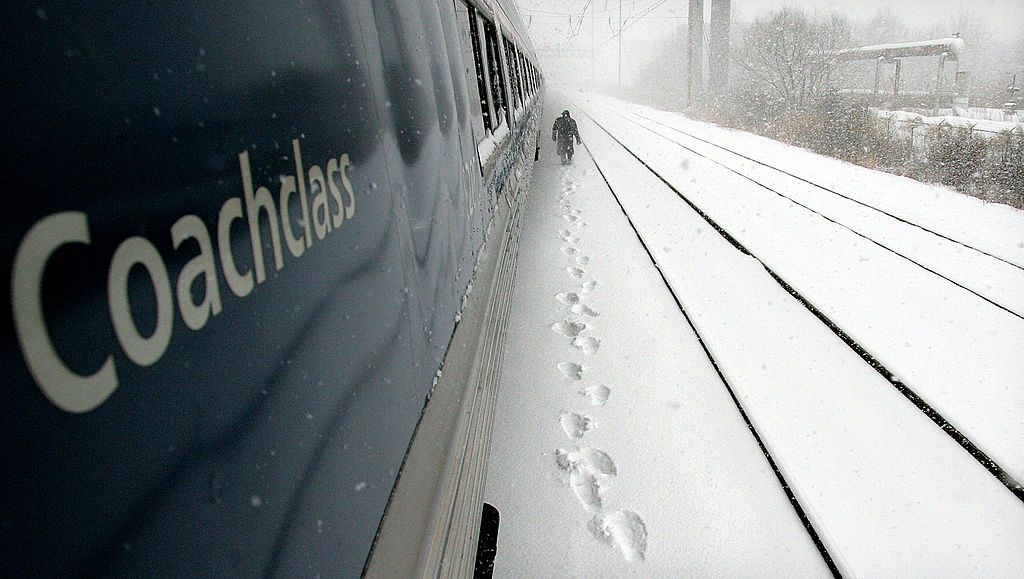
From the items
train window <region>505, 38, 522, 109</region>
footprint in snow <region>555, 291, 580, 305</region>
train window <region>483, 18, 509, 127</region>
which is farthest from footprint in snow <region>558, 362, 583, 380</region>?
train window <region>505, 38, 522, 109</region>

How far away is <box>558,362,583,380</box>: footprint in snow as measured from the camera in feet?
10.6

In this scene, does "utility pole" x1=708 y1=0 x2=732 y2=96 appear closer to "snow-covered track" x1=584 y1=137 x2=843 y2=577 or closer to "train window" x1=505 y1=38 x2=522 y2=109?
"train window" x1=505 y1=38 x2=522 y2=109

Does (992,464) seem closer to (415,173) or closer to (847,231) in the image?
(415,173)

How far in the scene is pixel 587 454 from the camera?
2533 mm

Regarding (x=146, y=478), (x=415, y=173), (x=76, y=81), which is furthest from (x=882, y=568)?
(x=76, y=81)

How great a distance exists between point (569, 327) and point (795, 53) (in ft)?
78.2

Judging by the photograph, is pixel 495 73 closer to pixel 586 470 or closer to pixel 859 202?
pixel 586 470

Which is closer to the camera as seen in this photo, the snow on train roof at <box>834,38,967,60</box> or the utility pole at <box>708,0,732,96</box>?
the snow on train roof at <box>834,38,967,60</box>

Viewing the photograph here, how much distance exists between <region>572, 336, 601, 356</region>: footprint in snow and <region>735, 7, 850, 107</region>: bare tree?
21329mm

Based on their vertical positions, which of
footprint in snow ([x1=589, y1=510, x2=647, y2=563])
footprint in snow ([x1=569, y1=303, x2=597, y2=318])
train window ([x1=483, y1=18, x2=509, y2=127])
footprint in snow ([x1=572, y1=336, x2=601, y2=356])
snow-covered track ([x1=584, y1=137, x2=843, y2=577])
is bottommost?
snow-covered track ([x1=584, y1=137, x2=843, y2=577])

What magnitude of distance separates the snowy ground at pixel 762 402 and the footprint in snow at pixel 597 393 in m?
0.01

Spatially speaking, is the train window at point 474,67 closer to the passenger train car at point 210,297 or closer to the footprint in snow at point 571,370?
the footprint in snow at point 571,370

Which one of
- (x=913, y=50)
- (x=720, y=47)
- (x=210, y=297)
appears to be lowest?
(x=913, y=50)

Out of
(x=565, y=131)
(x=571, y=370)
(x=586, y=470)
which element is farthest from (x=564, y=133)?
(x=586, y=470)
